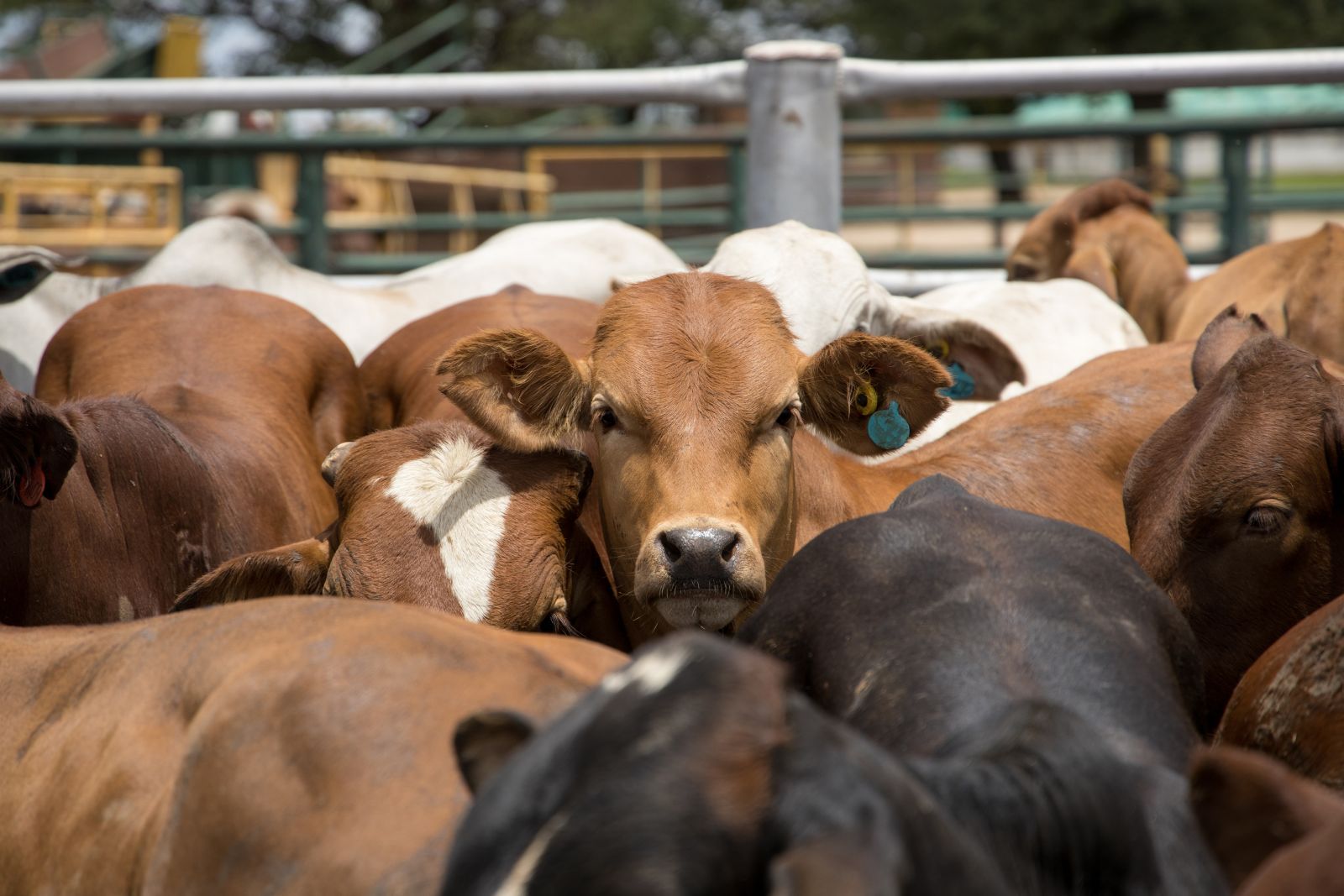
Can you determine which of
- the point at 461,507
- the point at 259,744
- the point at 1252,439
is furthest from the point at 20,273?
the point at 1252,439

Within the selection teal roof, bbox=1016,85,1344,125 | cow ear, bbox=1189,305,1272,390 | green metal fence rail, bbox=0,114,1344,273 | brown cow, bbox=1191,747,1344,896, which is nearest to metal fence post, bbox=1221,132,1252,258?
green metal fence rail, bbox=0,114,1344,273

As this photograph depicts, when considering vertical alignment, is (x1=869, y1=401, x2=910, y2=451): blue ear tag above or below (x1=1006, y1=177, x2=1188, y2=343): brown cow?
above

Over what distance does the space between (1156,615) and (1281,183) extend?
3401 cm

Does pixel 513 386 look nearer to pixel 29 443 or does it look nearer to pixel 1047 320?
pixel 29 443

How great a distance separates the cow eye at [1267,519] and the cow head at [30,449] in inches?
96.8

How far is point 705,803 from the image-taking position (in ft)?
5.14

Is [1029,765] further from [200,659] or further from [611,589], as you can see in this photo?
[611,589]

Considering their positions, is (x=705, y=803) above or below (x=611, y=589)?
above

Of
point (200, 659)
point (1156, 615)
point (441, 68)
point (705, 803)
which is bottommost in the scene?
point (441, 68)

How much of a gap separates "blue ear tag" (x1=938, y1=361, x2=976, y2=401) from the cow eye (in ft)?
5.79

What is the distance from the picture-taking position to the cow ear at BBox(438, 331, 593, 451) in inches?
150

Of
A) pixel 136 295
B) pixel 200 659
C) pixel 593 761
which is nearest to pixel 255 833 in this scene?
pixel 200 659

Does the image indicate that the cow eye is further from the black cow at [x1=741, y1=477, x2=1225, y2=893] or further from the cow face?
the cow face

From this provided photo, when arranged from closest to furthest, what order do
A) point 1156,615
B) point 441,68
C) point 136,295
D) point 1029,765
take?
point 1029,765 → point 1156,615 → point 136,295 → point 441,68
